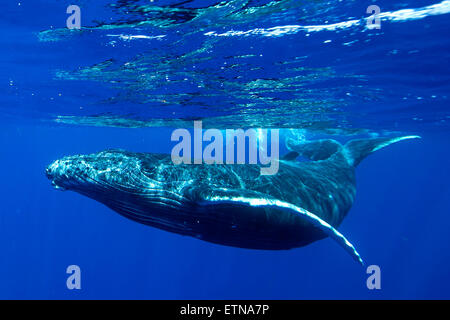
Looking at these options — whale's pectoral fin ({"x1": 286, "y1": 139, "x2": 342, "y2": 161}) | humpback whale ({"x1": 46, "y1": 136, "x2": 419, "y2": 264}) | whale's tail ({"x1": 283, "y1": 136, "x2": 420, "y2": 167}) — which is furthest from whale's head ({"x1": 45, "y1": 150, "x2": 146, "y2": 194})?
whale's pectoral fin ({"x1": 286, "y1": 139, "x2": 342, "y2": 161})

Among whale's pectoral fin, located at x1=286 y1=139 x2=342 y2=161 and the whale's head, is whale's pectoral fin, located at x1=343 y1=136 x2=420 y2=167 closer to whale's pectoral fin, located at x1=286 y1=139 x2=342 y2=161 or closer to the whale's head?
whale's pectoral fin, located at x1=286 y1=139 x2=342 y2=161

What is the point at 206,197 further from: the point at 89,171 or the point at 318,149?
the point at 318,149

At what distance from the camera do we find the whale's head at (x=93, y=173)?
241 inches

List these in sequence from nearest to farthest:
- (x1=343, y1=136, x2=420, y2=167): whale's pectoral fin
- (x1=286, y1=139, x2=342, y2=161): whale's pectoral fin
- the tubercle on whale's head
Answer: the tubercle on whale's head < (x1=343, y1=136, x2=420, y2=167): whale's pectoral fin < (x1=286, y1=139, x2=342, y2=161): whale's pectoral fin

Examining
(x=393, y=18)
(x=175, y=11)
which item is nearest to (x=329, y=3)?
(x=393, y=18)

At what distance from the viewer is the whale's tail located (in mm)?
11266

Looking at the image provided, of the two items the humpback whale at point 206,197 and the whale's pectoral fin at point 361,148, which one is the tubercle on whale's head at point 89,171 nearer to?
the humpback whale at point 206,197

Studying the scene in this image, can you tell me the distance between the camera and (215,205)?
6.23m

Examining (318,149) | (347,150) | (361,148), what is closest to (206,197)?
(347,150)

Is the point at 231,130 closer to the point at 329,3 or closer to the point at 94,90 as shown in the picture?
the point at 94,90

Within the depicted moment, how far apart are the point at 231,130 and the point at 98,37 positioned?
19683 mm

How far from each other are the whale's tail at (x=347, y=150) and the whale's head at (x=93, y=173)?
5.95m

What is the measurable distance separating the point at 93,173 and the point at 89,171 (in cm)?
10

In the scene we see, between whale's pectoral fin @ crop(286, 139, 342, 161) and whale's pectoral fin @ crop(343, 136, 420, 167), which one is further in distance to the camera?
whale's pectoral fin @ crop(286, 139, 342, 161)
